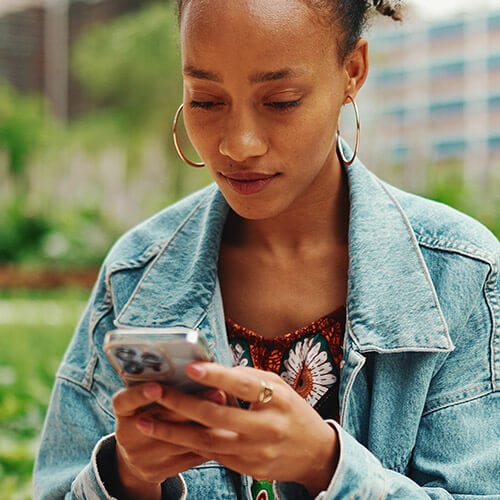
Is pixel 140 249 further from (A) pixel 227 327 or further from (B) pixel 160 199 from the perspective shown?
(B) pixel 160 199

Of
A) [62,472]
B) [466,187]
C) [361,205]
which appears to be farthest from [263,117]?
[466,187]

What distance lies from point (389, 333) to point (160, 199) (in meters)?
8.98

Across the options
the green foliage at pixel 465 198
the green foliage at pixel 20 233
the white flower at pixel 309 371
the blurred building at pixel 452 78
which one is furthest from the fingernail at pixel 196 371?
the blurred building at pixel 452 78

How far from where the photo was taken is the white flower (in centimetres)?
175

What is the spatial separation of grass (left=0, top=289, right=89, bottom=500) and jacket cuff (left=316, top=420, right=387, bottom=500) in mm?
1896

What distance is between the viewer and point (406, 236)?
1.79 meters

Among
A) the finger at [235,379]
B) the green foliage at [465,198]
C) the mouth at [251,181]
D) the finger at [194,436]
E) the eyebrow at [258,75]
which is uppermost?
the eyebrow at [258,75]

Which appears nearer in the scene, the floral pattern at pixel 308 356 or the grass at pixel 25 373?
the floral pattern at pixel 308 356

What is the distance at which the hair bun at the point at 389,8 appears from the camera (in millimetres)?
1838

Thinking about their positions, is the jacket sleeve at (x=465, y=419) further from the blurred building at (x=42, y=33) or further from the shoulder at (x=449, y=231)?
the blurred building at (x=42, y=33)

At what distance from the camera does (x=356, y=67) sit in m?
1.77

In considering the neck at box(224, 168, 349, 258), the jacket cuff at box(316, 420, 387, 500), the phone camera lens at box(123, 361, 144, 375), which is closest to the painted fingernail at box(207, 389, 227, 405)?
the phone camera lens at box(123, 361, 144, 375)

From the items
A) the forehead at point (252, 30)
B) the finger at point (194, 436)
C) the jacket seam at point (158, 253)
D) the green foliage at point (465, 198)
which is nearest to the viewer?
the finger at point (194, 436)

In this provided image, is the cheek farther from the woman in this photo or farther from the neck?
the neck
